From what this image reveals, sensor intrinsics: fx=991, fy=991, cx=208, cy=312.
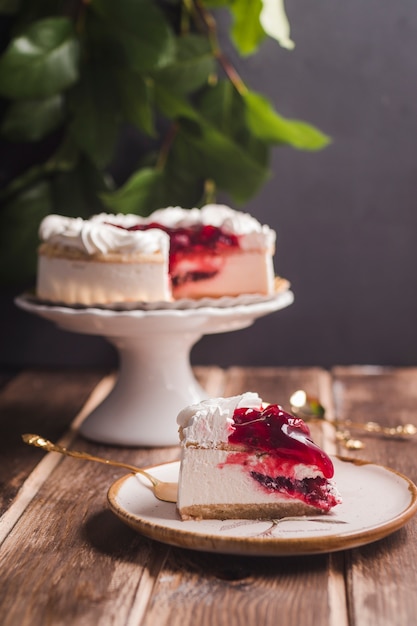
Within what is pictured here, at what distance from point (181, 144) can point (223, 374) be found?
0.61 meters

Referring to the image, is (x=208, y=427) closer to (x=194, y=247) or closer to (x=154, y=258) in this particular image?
(x=154, y=258)

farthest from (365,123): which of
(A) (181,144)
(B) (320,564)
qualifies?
(B) (320,564)

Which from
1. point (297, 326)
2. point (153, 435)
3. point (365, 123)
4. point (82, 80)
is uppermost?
point (82, 80)

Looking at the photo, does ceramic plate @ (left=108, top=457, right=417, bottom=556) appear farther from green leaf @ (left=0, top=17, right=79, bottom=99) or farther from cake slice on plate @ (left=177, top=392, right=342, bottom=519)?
green leaf @ (left=0, top=17, right=79, bottom=99)

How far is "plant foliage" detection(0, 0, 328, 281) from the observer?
2.33 m

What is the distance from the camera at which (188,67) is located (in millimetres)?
2473

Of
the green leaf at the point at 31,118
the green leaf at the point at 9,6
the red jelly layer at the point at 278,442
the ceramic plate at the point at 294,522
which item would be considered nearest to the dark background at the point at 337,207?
the green leaf at the point at 31,118

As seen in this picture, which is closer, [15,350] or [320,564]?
[320,564]

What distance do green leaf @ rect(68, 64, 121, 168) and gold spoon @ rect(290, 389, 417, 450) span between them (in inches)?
30.6

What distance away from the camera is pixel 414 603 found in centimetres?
122

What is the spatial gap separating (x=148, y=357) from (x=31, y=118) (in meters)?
0.79

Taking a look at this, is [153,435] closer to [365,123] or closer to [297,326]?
[297,326]

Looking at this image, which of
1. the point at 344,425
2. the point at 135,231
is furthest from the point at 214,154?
the point at 344,425

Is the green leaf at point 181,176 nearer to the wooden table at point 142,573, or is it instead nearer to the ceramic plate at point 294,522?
the wooden table at point 142,573
